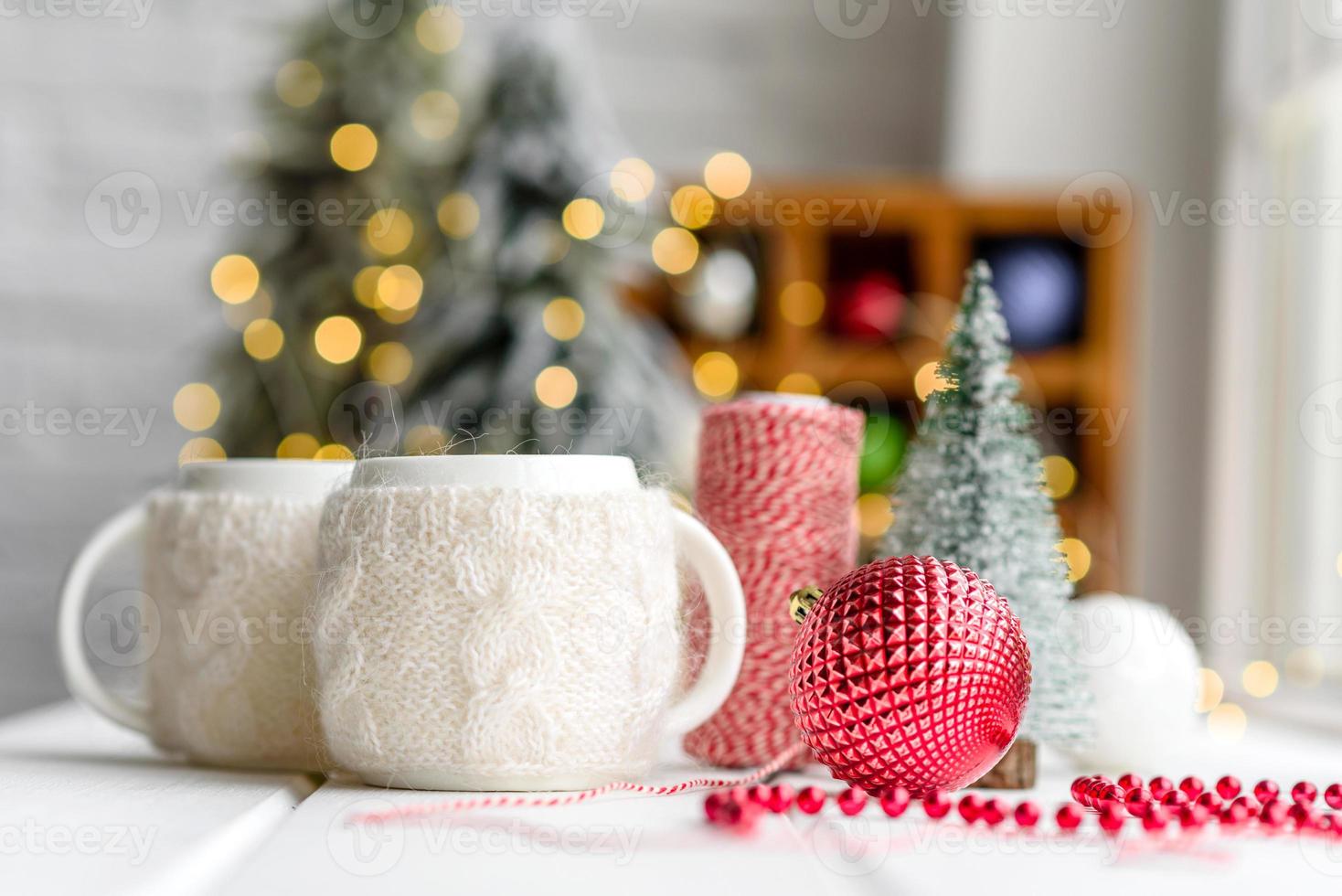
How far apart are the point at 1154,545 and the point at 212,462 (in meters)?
1.84

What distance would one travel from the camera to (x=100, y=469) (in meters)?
2.18

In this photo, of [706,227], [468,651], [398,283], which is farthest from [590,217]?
[468,651]

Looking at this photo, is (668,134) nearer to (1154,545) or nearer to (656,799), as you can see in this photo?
(1154,545)

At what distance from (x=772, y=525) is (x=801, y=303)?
145 cm

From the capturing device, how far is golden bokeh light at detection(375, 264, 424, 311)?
5.31ft

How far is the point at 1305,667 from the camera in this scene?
1.39 m
